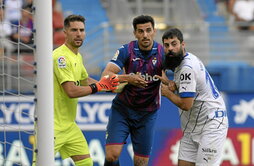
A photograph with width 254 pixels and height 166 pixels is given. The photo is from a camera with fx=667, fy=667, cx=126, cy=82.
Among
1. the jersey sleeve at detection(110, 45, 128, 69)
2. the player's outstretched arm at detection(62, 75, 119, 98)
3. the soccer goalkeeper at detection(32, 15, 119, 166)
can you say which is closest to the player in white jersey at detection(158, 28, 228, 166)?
the jersey sleeve at detection(110, 45, 128, 69)

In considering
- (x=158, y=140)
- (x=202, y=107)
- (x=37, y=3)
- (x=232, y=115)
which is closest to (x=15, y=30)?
(x=158, y=140)

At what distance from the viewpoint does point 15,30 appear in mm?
13023

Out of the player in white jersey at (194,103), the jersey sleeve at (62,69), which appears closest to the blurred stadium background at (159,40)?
the jersey sleeve at (62,69)

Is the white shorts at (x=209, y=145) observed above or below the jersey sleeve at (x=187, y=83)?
below

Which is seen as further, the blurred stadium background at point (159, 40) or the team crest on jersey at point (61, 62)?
the blurred stadium background at point (159, 40)

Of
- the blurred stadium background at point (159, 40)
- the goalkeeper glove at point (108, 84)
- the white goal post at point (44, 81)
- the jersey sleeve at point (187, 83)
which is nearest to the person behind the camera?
the white goal post at point (44, 81)

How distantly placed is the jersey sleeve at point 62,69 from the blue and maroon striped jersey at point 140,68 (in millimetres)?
529

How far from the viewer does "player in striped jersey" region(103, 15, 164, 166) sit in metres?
7.68

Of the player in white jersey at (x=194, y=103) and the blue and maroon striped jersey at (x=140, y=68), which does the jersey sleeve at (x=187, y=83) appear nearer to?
the player in white jersey at (x=194, y=103)

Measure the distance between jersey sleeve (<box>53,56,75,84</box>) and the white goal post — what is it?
1757 millimetres

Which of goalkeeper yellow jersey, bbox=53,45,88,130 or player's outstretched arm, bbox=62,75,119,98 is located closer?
player's outstretched arm, bbox=62,75,119,98

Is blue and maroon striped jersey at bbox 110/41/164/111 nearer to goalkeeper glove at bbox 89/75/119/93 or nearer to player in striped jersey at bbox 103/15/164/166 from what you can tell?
player in striped jersey at bbox 103/15/164/166

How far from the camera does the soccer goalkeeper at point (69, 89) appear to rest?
297 inches

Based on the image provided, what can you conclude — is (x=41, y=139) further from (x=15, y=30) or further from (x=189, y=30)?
(x=189, y=30)
